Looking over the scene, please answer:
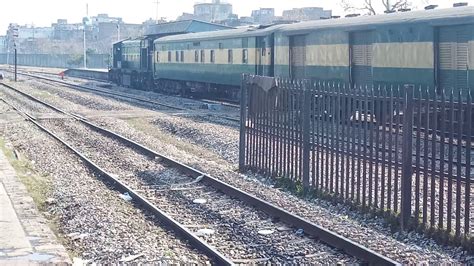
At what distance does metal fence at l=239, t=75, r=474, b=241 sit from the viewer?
27.5 feet

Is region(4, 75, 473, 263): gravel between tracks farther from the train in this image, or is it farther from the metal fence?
the train

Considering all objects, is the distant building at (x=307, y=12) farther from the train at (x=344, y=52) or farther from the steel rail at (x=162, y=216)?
the steel rail at (x=162, y=216)

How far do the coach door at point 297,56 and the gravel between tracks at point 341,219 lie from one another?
7.81 m

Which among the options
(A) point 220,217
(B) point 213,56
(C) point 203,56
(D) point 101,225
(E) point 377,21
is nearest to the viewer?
(D) point 101,225

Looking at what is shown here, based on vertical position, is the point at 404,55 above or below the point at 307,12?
below

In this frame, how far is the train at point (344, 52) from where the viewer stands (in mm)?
16969

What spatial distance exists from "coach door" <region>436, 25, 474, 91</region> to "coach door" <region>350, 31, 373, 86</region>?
2.93m

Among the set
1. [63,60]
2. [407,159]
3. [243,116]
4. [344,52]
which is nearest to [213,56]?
[344,52]

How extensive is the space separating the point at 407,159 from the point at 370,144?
941 mm

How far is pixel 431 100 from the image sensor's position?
27.8ft

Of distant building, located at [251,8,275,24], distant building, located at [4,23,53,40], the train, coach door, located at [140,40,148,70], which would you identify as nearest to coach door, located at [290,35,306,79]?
the train

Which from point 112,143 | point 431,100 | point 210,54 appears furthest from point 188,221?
point 210,54

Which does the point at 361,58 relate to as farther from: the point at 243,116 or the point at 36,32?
the point at 36,32

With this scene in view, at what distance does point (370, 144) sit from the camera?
9703 mm
